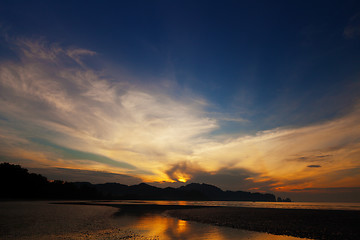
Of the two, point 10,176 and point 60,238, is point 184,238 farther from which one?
point 10,176

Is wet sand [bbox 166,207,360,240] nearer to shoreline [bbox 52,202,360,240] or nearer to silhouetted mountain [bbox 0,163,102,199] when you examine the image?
shoreline [bbox 52,202,360,240]

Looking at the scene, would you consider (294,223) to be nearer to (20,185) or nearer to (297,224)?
(297,224)

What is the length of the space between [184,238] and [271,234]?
12807mm

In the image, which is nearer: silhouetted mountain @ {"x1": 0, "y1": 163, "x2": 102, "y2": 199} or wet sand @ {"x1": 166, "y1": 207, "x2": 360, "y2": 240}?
wet sand @ {"x1": 166, "y1": 207, "x2": 360, "y2": 240}

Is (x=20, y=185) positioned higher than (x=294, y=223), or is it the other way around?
(x=20, y=185)

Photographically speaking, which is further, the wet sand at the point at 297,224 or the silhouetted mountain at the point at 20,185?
the silhouetted mountain at the point at 20,185

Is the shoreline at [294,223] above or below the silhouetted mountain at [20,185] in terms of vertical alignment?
below

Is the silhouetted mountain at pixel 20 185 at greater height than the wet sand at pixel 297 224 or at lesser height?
greater

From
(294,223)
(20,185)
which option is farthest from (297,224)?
(20,185)

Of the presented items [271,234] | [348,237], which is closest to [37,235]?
[271,234]

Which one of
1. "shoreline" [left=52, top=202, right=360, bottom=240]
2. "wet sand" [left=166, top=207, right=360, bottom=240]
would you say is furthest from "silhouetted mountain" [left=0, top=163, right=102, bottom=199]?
"wet sand" [left=166, top=207, right=360, bottom=240]

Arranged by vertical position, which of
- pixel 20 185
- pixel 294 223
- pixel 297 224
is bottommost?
pixel 297 224

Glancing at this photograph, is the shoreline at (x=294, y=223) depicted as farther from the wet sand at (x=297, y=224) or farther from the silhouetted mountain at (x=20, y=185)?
the silhouetted mountain at (x=20, y=185)

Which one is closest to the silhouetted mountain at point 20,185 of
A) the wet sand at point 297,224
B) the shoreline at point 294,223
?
the shoreline at point 294,223
